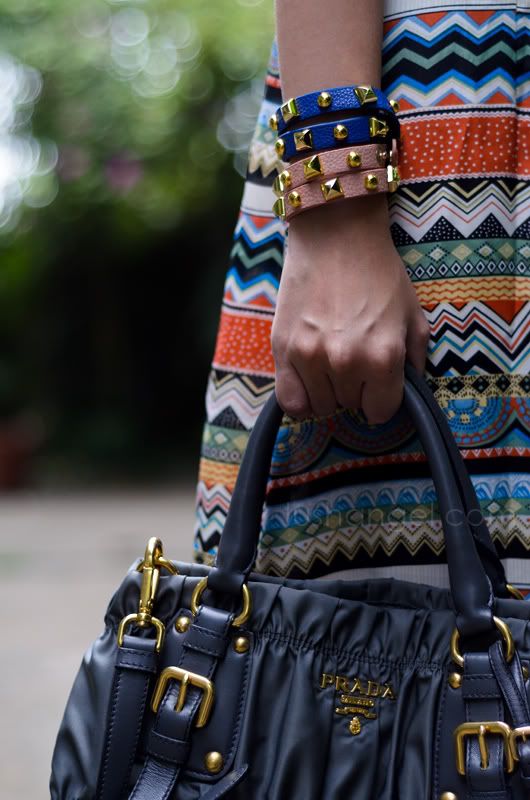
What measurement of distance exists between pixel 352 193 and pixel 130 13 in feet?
24.8

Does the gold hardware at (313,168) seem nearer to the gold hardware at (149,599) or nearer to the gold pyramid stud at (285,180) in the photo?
the gold pyramid stud at (285,180)

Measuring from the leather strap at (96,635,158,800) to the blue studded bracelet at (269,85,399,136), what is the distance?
50cm

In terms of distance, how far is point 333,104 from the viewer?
32.0 inches

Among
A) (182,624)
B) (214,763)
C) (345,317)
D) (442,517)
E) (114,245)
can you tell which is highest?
(114,245)

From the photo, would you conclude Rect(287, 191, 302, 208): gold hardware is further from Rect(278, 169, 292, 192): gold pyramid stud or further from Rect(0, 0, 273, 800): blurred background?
Rect(0, 0, 273, 800): blurred background

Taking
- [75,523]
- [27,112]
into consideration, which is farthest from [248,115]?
[75,523]

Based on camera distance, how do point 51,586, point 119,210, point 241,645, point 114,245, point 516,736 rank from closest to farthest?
1. point 516,736
2. point 241,645
3. point 51,586
4. point 119,210
5. point 114,245

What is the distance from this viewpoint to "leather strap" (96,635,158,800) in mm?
831

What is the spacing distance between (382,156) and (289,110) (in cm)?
10

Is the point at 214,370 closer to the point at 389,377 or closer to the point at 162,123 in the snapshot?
the point at 389,377

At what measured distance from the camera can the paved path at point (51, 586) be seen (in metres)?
2.67

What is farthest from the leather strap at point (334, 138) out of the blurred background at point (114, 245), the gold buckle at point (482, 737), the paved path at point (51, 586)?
the blurred background at point (114, 245)

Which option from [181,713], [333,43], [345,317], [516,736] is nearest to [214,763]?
[181,713]

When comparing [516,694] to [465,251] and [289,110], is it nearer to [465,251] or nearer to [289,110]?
[465,251]
